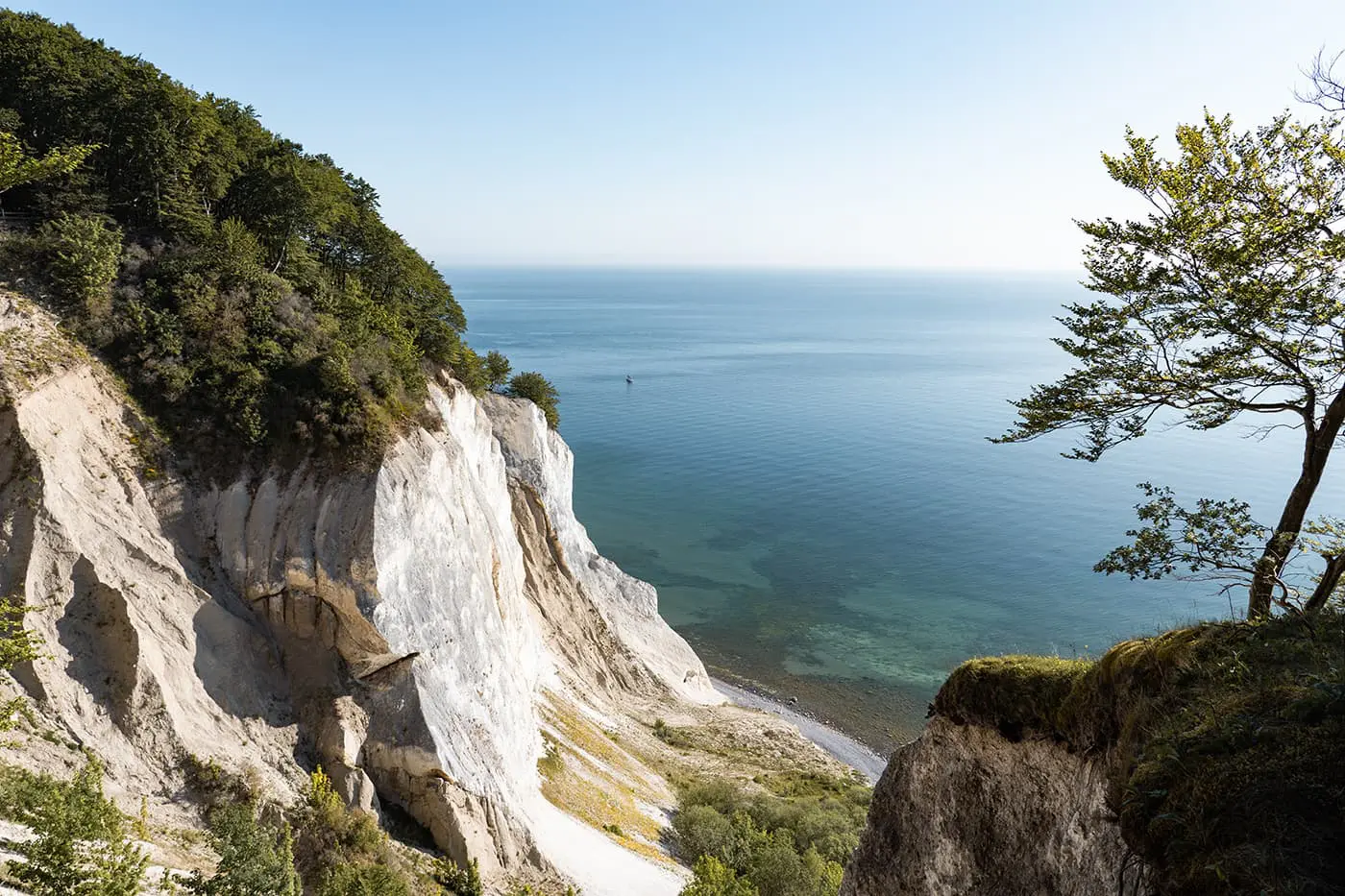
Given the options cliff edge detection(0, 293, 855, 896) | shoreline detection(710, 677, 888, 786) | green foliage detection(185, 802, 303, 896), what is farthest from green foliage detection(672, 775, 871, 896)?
green foliage detection(185, 802, 303, 896)

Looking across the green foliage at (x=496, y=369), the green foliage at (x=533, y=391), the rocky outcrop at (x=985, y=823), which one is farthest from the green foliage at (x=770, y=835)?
the green foliage at (x=496, y=369)

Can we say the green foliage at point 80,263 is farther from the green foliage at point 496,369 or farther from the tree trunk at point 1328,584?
the tree trunk at point 1328,584

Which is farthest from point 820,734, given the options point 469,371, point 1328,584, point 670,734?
point 1328,584

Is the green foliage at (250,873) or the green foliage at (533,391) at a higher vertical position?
the green foliage at (533,391)

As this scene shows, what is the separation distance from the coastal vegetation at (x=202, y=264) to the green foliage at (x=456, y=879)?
10120 mm

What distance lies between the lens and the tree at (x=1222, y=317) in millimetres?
8828

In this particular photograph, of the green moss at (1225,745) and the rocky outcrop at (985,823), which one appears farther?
the rocky outcrop at (985,823)

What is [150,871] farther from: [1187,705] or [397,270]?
[397,270]

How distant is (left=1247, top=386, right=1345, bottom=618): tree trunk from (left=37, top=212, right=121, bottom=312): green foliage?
80.8 ft

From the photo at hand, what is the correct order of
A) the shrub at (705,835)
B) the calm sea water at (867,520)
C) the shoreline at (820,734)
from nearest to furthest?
the shrub at (705,835) < the shoreline at (820,734) < the calm sea water at (867,520)

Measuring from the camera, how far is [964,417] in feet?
296

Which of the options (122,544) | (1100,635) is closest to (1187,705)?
(122,544)

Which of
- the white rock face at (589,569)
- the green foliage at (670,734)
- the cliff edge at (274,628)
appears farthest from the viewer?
the white rock face at (589,569)

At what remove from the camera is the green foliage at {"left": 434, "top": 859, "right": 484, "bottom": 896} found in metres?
16.8
